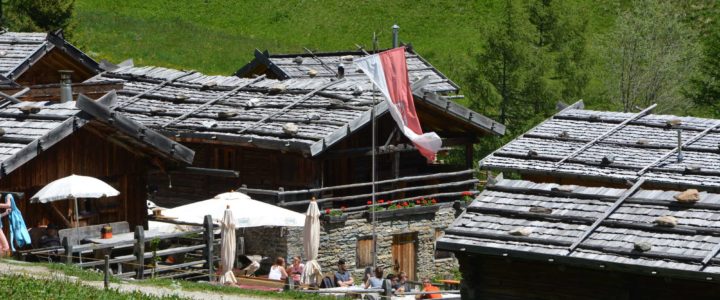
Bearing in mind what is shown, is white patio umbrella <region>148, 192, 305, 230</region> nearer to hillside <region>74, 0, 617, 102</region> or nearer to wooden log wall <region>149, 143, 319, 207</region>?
wooden log wall <region>149, 143, 319, 207</region>

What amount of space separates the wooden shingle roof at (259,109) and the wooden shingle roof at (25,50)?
8.53 ft

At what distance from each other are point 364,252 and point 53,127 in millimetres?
10259

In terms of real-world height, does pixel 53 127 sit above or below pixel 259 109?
below

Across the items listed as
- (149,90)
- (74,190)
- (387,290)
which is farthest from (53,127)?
(149,90)

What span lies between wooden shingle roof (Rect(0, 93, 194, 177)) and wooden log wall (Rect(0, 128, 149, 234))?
0.48m

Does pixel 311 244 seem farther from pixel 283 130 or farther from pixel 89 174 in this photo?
pixel 283 130

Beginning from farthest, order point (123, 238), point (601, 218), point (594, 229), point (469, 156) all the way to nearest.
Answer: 1. point (469, 156)
2. point (123, 238)
3. point (601, 218)
4. point (594, 229)

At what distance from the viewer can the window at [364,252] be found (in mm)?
34062

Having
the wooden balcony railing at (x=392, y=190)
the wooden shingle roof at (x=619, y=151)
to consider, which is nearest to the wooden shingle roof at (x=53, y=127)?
the wooden balcony railing at (x=392, y=190)

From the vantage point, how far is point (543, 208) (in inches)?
885

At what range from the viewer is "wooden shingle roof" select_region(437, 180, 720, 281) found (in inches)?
805

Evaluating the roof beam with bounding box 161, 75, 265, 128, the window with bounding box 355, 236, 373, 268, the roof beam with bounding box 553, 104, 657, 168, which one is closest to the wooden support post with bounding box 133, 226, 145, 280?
the window with bounding box 355, 236, 373, 268

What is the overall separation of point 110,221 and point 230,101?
8337mm

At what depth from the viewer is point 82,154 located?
27.8m
